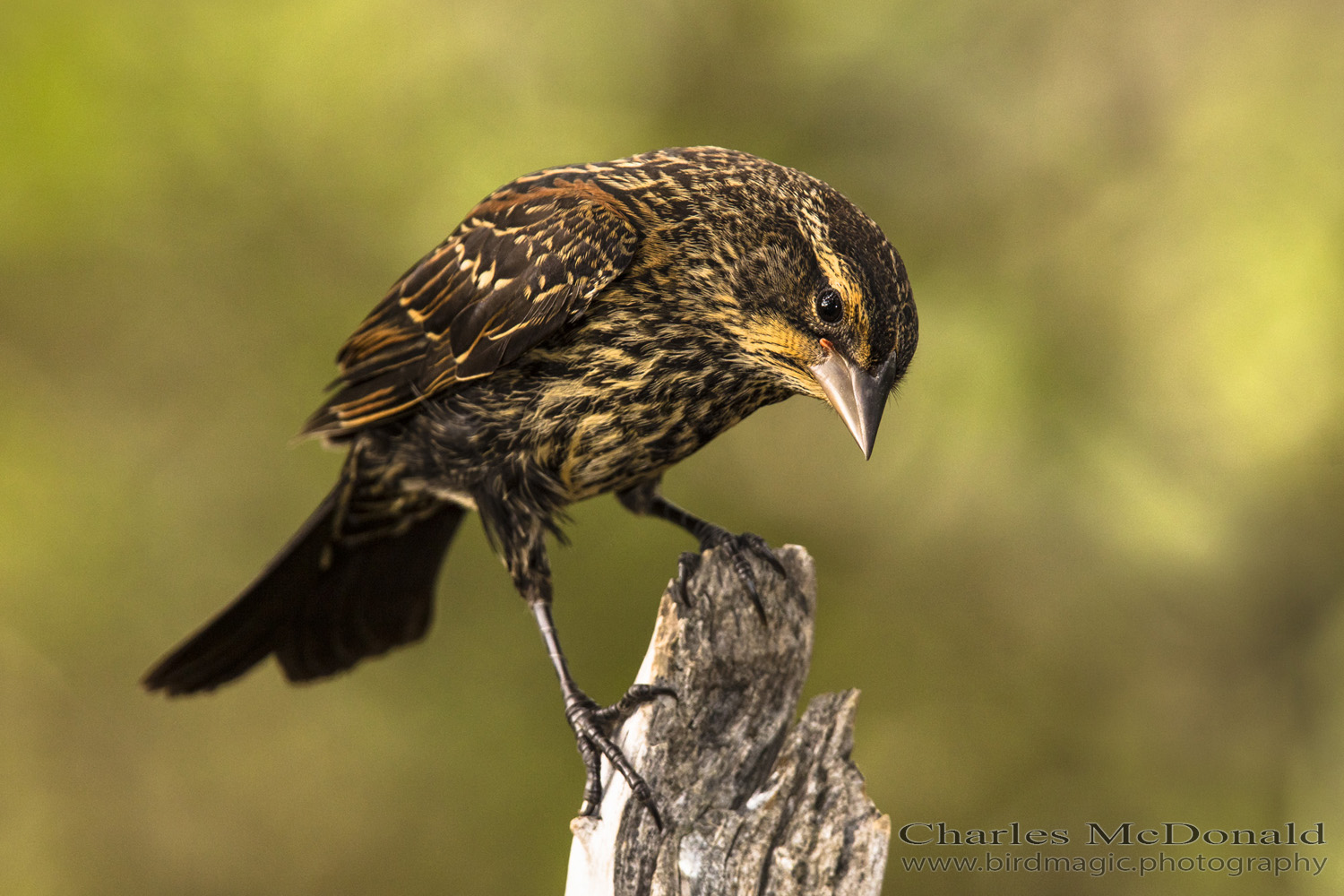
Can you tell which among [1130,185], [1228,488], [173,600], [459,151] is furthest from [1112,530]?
[173,600]

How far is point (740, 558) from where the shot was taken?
2.66 metres

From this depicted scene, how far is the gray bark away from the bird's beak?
43 cm

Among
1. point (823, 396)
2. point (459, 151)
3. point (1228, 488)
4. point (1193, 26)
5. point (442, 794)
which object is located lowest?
point (442, 794)

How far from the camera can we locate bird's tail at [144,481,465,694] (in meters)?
3.24

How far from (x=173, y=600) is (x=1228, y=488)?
11.2ft

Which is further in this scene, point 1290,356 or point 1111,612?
point 1111,612

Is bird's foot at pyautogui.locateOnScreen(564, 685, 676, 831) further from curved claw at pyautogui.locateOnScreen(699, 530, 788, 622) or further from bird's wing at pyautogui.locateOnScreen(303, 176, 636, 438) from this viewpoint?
bird's wing at pyautogui.locateOnScreen(303, 176, 636, 438)

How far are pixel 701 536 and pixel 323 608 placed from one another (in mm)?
1122

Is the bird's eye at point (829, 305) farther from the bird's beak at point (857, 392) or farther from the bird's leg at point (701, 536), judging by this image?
the bird's leg at point (701, 536)

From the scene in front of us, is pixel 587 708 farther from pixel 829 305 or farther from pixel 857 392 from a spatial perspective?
pixel 829 305

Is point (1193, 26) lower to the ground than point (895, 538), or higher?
higher

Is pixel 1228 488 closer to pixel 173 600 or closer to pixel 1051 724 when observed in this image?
pixel 1051 724

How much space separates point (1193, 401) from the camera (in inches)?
133

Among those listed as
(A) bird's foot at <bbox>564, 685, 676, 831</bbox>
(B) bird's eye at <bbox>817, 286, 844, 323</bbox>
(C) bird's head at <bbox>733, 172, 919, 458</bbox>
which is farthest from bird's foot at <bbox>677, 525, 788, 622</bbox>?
(B) bird's eye at <bbox>817, 286, 844, 323</bbox>
